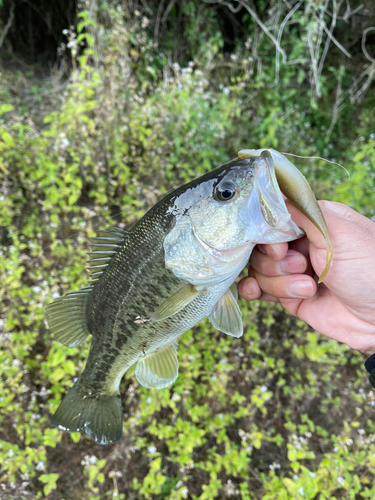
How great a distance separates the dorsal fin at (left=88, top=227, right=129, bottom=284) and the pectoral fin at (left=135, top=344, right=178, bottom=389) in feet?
1.92

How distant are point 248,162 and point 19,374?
84.3 inches

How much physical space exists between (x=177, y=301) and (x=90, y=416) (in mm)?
983

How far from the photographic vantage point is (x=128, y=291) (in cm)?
129

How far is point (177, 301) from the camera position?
1.20 metres

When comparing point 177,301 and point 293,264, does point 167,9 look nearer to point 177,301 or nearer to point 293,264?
point 293,264

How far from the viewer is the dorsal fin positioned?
1346mm

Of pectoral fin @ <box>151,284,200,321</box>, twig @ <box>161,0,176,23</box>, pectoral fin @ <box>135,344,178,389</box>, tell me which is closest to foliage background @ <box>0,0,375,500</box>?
twig @ <box>161,0,176,23</box>

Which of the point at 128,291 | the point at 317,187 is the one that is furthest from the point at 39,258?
the point at 317,187

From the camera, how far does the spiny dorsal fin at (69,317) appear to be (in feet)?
4.77

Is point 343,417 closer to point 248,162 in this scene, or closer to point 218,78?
point 248,162

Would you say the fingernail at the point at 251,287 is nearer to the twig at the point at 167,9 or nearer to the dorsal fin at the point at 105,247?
the dorsal fin at the point at 105,247

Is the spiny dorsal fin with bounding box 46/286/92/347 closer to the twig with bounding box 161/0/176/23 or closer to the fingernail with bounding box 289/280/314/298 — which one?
the fingernail with bounding box 289/280/314/298

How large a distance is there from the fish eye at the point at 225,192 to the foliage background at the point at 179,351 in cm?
144

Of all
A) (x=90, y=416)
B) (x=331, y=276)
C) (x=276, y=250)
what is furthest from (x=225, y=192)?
(x=90, y=416)
